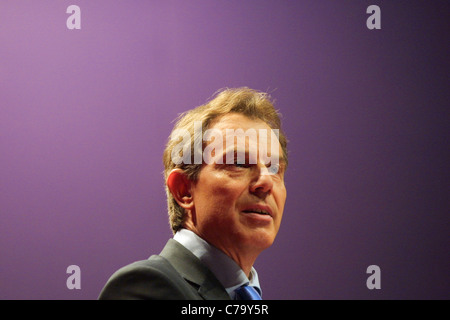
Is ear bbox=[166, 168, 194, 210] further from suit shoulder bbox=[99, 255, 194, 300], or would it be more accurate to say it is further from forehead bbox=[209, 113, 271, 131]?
suit shoulder bbox=[99, 255, 194, 300]

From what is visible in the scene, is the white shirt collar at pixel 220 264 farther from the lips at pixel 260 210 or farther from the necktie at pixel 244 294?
the lips at pixel 260 210

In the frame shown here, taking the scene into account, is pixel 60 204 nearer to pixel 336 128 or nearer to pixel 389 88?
pixel 336 128

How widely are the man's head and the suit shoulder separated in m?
0.21

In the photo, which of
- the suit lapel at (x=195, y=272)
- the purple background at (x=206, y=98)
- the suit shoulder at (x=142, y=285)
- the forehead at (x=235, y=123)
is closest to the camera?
the suit shoulder at (x=142, y=285)

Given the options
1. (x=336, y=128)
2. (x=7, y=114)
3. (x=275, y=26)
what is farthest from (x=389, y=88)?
(x=7, y=114)

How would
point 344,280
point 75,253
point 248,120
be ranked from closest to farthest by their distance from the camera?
point 248,120 → point 75,253 → point 344,280

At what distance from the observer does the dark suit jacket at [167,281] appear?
0.86 metres

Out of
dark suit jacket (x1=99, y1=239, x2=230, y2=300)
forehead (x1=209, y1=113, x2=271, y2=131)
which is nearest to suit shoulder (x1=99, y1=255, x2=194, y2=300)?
dark suit jacket (x1=99, y1=239, x2=230, y2=300)

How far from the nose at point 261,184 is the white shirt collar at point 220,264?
0.17 meters

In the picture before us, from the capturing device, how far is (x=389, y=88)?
1.93m

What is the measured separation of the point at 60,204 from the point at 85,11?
80cm

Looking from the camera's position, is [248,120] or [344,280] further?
[344,280]

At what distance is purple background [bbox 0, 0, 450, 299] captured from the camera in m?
1.71

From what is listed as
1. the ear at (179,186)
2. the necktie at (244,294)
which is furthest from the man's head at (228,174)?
the necktie at (244,294)
